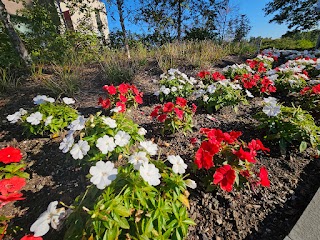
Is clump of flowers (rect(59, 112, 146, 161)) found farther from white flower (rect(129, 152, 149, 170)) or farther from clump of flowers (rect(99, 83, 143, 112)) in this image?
clump of flowers (rect(99, 83, 143, 112))

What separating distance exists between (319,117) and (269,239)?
2.23 metres

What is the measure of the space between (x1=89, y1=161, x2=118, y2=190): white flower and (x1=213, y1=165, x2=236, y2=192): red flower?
2.37 ft

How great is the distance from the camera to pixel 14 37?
423cm

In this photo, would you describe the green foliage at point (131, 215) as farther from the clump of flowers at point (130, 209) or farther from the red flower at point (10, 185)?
the red flower at point (10, 185)

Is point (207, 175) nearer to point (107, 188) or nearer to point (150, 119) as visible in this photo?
point (107, 188)

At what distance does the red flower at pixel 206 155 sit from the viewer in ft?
4.43

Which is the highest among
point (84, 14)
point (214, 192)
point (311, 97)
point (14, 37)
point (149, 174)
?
point (84, 14)

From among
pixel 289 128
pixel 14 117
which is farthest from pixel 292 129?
pixel 14 117

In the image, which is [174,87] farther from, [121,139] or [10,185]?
[10,185]

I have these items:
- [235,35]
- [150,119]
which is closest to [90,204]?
[150,119]

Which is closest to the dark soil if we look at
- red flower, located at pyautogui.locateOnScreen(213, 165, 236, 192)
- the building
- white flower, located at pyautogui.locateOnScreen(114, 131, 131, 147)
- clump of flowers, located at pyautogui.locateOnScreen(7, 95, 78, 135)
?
clump of flowers, located at pyautogui.locateOnScreen(7, 95, 78, 135)

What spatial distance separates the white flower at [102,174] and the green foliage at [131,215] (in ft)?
0.22

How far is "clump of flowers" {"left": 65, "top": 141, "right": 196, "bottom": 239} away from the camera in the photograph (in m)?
0.94

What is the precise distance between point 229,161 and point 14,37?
17.5ft
